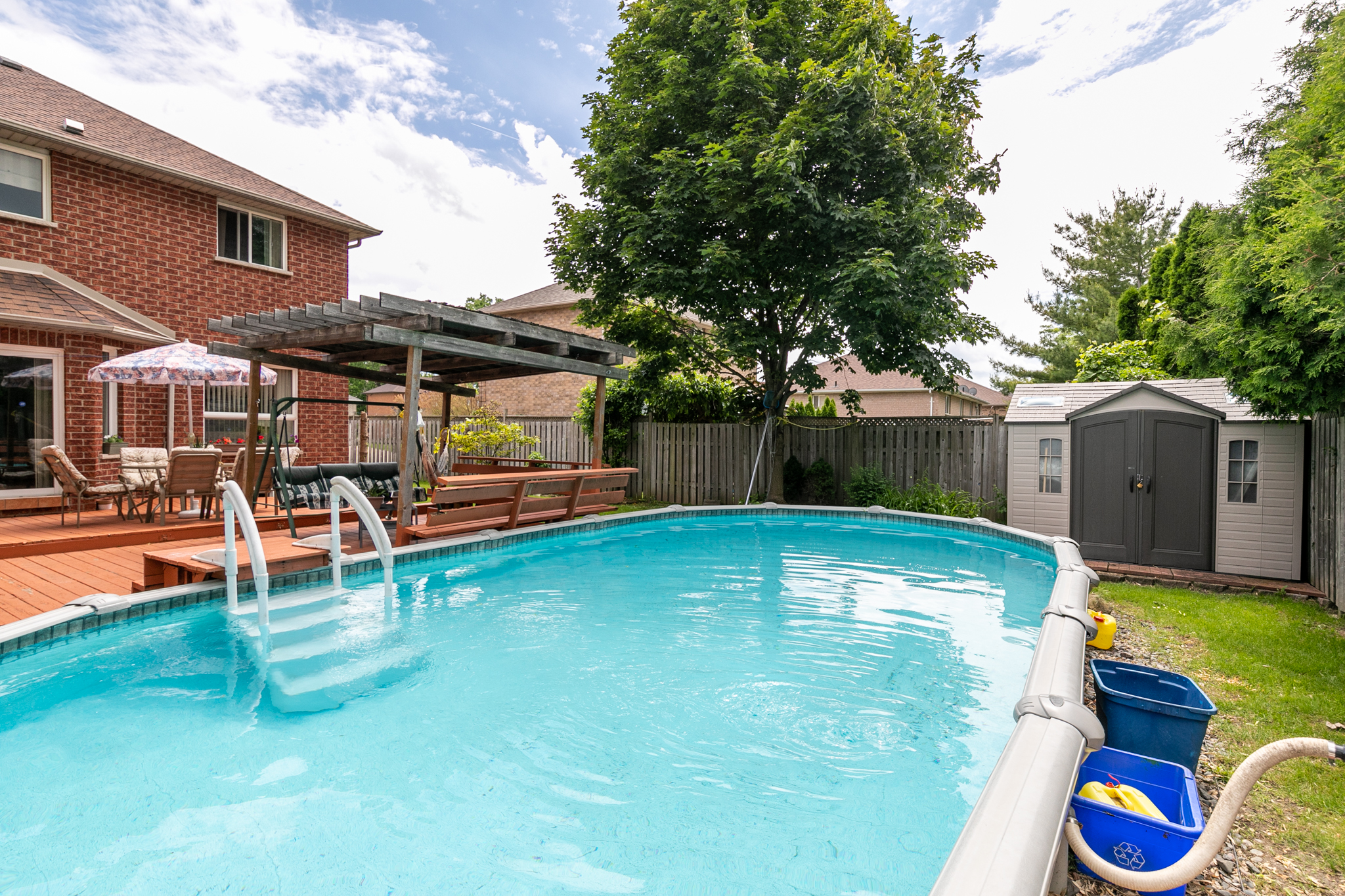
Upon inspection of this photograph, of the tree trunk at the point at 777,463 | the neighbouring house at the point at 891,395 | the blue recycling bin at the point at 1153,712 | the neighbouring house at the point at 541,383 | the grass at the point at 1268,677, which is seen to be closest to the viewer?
the grass at the point at 1268,677

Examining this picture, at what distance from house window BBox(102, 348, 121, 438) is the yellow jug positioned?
1269cm

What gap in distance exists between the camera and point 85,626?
4.47 m

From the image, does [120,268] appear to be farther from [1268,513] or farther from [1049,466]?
[1268,513]

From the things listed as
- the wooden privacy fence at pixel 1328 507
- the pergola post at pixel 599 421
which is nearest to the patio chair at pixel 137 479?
the pergola post at pixel 599 421

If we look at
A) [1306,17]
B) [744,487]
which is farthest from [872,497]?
[1306,17]

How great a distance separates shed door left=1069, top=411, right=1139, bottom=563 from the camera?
7.83m

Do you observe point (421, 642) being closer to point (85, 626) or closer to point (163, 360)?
point (85, 626)

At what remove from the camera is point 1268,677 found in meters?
4.11

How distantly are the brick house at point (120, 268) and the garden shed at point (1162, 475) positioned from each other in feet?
41.6

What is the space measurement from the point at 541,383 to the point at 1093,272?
21.3 m

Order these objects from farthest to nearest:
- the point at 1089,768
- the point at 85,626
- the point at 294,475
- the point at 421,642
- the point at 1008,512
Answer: the point at 1008,512
the point at 294,475
the point at 421,642
the point at 85,626
the point at 1089,768

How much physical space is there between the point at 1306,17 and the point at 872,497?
12.1 metres

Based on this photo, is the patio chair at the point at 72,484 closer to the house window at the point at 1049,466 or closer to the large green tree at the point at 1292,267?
the large green tree at the point at 1292,267

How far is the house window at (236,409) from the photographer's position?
11672mm
